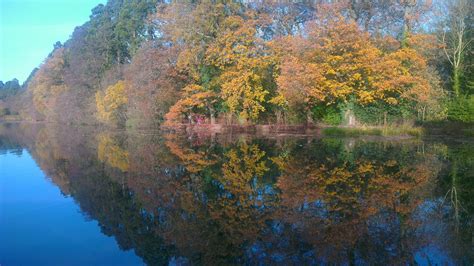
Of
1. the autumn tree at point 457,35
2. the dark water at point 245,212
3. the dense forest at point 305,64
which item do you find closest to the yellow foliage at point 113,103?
the dense forest at point 305,64

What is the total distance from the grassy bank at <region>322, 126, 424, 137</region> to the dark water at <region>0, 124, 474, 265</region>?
10175 mm

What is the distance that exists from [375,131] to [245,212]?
21.3 metres

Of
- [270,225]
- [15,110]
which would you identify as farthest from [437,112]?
[15,110]

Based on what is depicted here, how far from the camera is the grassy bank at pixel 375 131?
1080 inches

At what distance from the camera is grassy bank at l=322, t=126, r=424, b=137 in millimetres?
27422

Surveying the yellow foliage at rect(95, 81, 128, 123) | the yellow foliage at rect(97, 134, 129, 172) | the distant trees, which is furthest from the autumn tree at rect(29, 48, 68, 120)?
the yellow foliage at rect(97, 134, 129, 172)

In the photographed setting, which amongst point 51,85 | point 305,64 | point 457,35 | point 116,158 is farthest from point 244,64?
point 51,85

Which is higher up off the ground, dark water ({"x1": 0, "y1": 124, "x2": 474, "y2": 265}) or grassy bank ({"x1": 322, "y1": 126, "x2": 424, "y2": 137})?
grassy bank ({"x1": 322, "y1": 126, "x2": 424, "y2": 137})

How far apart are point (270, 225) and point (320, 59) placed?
2255 cm

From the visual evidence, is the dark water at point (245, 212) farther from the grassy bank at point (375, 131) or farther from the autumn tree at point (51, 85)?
the autumn tree at point (51, 85)

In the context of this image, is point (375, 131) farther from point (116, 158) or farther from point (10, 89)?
point (10, 89)

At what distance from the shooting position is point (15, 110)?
9650 centimetres

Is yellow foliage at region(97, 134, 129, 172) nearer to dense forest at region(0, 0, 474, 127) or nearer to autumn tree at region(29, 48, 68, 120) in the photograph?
dense forest at region(0, 0, 474, 127)

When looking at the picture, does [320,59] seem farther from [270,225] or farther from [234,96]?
[270,225]
